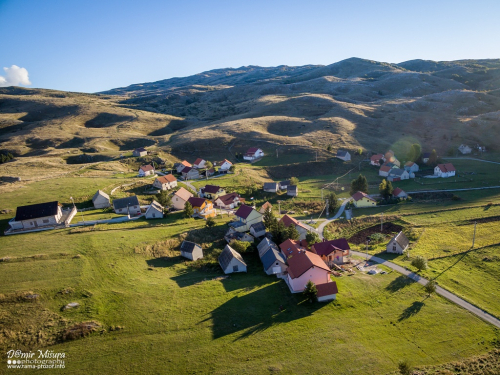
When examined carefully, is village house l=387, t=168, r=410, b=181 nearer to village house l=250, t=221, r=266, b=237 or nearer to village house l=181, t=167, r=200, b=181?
village house l=250, t=221, r=266, b=237

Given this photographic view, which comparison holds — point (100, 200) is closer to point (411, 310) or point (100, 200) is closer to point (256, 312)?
point (256, 312)

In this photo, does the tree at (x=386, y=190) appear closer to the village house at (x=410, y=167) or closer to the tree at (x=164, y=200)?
the village house at (x=410, y=167)

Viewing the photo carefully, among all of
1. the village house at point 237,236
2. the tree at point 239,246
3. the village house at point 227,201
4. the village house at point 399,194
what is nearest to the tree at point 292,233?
the village house at point 237,236

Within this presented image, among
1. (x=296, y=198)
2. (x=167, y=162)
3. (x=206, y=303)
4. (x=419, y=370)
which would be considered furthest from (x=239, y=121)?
(x=419, y=370)

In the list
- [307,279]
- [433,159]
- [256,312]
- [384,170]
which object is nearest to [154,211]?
[256,312]

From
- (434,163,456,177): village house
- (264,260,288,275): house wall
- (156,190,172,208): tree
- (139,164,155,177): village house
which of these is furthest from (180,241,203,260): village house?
(434,163,456,177): village house

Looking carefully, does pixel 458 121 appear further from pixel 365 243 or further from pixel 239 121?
pixel 365 243
